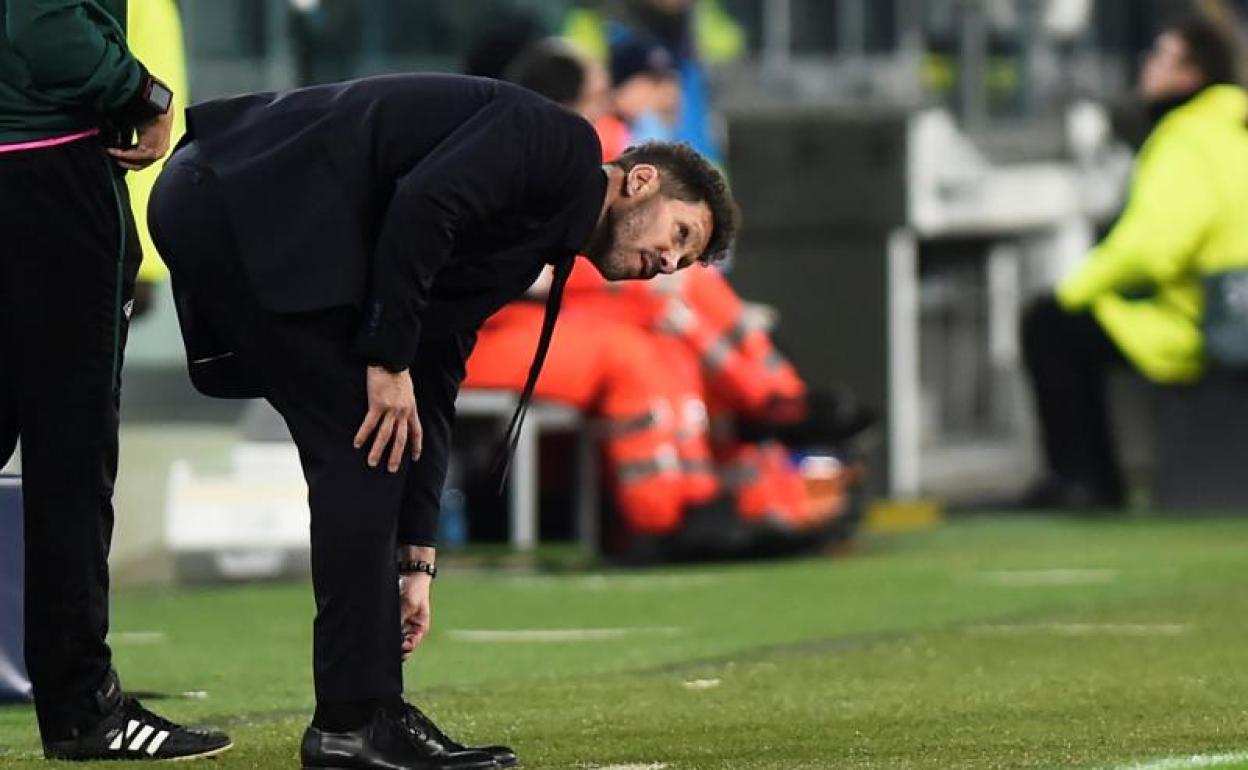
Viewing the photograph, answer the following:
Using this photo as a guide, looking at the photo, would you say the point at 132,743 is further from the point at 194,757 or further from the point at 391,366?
the point at 391,366

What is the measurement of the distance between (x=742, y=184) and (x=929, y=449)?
3.03 m

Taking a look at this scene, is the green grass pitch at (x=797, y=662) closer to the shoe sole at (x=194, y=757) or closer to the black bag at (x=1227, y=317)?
the shoe sole at (x=194, y=757)

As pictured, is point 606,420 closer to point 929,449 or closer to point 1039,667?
point 1039,667

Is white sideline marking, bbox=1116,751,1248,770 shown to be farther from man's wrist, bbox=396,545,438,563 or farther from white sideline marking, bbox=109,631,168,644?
white sideline marking, bbox=109,631,168,644

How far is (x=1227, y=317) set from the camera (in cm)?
1310

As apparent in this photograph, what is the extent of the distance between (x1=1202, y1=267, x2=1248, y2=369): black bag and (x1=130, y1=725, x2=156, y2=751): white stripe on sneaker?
8.15m

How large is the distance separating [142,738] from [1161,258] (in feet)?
26.7

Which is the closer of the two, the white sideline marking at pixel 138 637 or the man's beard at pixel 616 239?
the man's beard at pixel 616 239

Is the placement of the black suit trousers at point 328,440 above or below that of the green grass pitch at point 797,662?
above

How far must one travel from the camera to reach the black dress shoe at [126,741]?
5598 mm

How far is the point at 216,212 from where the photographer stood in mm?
5207

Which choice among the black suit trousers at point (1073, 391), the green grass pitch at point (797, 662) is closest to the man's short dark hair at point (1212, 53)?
the black suit trousers at point (1073, 391)

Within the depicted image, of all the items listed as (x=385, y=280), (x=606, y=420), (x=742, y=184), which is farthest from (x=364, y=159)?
(x=742, y=184)

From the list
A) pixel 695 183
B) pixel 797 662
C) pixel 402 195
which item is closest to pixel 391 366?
pixel 402 195
